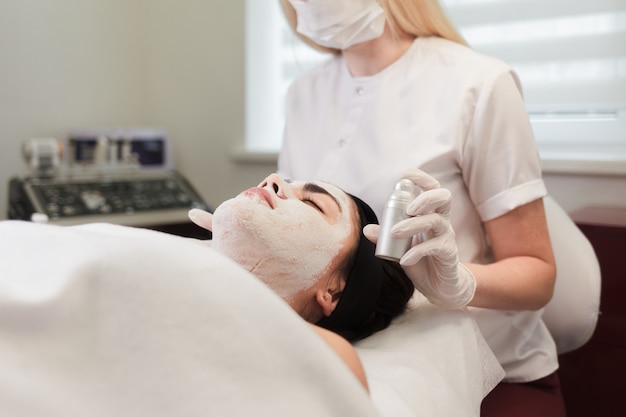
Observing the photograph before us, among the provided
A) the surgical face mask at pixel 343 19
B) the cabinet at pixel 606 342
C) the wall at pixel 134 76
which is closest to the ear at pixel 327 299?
the surgical face mask at pixel 343 19

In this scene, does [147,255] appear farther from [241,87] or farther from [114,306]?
[241,87]

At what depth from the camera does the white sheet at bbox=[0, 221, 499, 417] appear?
606 millimetres

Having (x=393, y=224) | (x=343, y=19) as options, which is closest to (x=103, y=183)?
(x=343, y=19)

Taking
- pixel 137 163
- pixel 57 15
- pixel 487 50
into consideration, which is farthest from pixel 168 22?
pixel 487 50

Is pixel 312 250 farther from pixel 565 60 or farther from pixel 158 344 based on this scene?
pixel 565 60

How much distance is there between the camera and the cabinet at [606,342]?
124 centimetres

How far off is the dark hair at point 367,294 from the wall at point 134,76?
3.73ft

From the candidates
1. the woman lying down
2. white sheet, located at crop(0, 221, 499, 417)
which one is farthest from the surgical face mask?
white sheet, located at crop(0, 221, 499, 417)

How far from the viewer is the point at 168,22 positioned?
7.41 feet

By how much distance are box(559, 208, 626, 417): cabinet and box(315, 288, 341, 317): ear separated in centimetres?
67

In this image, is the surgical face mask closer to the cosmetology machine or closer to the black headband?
the black headband

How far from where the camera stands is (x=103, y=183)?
6.16ft

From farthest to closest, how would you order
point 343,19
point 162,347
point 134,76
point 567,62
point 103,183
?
point 134,76 → point 103,183 → point 567,62 → point 343,19 → point 162,347

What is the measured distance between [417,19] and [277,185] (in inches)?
21.0
